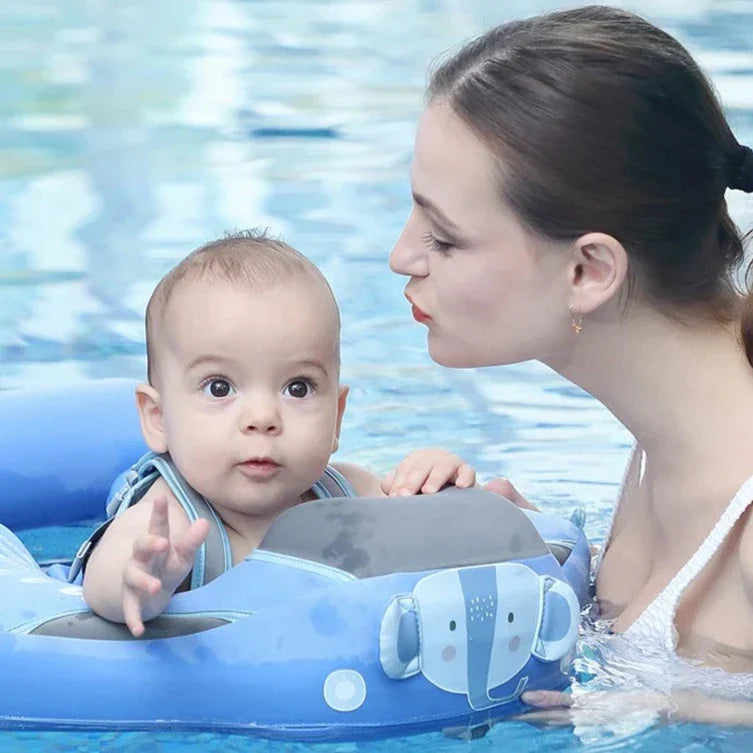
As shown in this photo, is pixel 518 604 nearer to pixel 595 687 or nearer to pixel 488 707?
pixel 488 707

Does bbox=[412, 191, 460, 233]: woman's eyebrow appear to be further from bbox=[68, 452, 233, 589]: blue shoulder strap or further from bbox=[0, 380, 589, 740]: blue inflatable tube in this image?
bbox=[68, 452, 233, 589]: blue shoulder strap

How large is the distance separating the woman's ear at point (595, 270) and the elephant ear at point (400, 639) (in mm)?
575

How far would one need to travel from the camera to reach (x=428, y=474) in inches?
102

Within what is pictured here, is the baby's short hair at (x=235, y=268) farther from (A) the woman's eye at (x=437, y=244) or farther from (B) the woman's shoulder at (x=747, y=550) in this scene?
(B) the woman's shoulder at (x=747, y=550)

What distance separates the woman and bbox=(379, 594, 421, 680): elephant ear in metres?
0.24

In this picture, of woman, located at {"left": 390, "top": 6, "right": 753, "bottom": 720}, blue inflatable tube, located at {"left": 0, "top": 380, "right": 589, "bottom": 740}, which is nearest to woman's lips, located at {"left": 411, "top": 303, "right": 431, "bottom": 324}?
woman, located at {"left": 390, "top": 6, "right": 753, "bottom": 720}

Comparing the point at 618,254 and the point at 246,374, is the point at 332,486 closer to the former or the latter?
the point at 246,374

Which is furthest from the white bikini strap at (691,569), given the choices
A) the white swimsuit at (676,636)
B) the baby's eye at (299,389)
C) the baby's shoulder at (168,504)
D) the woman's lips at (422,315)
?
the baby's shoulder at (168,504)

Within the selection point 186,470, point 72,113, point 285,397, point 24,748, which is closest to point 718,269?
point 285,397

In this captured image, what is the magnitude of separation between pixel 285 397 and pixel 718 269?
2.44 feet

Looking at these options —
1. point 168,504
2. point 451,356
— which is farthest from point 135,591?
point 451,356

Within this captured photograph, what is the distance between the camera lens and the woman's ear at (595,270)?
2.55m

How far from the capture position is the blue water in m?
4.17

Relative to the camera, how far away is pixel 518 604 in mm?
2393
